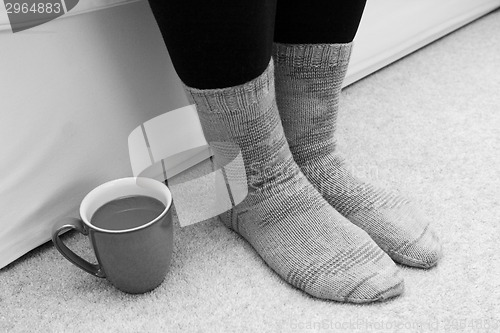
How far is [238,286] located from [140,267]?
0.12m

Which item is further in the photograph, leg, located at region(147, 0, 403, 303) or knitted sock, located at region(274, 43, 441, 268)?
knitted sock, located at region(274, 43, 441, 268)

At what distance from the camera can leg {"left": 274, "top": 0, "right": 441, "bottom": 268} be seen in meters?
0.64

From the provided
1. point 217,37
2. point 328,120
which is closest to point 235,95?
point 217,37

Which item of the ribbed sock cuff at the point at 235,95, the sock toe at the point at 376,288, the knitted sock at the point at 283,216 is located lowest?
the sock toe at the point at 376,288

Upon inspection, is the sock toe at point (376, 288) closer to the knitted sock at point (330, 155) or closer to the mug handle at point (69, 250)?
the knitted sock at point (330, 155)

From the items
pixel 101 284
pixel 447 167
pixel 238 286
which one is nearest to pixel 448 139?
pixel 447 167

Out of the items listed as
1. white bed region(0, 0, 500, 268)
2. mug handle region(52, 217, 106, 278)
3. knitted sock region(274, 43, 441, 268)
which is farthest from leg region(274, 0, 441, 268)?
mug handle region(52, 217, 106, 278)

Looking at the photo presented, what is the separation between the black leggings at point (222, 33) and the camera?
521mm

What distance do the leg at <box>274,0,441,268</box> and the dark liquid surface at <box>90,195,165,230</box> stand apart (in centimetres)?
20

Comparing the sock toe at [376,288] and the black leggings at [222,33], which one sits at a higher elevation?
the black leggings at [222,33]

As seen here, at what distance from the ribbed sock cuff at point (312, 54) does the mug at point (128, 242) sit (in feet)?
0.68

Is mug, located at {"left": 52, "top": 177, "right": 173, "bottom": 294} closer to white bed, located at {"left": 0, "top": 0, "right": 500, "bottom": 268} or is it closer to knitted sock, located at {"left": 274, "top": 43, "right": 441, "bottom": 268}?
white bed, located at {"left": 0, "top": 0, "right": 500, "bottom": 268}

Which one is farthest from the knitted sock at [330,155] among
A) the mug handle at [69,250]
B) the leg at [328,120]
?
the mug handle at [69,250]

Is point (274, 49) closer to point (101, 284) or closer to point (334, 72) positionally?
point (334, 72)
